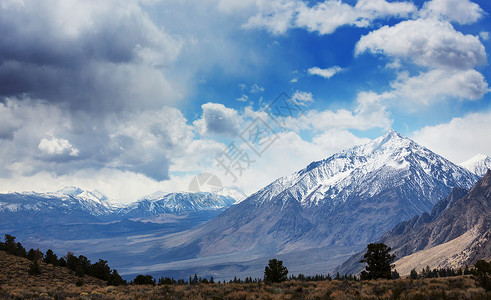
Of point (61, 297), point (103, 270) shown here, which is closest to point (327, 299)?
point (61, 297)

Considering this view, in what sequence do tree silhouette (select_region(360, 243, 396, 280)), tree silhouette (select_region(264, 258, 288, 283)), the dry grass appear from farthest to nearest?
tree silhouette (select_region(360, 243, 396, 280)) < tree silhouette (select_region(264, 258, 288, 283)) < the dry grass

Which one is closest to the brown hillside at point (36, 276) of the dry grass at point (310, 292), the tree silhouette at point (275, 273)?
the dry grass at point (310, 292)

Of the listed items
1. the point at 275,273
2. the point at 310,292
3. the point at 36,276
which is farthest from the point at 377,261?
the point at 36,276

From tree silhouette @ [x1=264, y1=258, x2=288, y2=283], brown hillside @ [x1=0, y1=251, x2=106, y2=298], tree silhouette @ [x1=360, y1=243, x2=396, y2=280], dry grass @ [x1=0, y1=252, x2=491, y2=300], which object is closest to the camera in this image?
dry grass @ [x1=0, y1=252, x2=491, y2=300]

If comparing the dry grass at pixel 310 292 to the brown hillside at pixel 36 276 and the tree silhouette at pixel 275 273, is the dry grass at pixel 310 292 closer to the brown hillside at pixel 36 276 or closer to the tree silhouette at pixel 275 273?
the brown hillside at pixel 36 276

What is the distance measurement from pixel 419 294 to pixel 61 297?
24882 mm

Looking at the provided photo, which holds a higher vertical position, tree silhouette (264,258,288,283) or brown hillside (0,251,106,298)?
brown hillside (0,251,106,298)

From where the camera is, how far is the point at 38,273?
52.0 metres

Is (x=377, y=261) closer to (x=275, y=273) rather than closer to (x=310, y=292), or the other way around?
(x=275, y=273)

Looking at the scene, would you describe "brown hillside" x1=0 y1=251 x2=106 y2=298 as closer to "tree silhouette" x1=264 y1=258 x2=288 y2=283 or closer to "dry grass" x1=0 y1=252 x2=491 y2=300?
"dry grass" x1=0 y1=252 x2=491 y2=300

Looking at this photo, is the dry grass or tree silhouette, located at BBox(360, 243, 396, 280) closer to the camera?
the dry grass

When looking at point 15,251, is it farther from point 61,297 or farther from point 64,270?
point 61,297

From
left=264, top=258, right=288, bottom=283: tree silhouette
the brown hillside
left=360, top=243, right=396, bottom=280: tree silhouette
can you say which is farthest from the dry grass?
left=360, top=243, right=396, bottom=280: tree silhouette

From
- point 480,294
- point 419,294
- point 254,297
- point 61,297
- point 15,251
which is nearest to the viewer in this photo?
point 480,294
